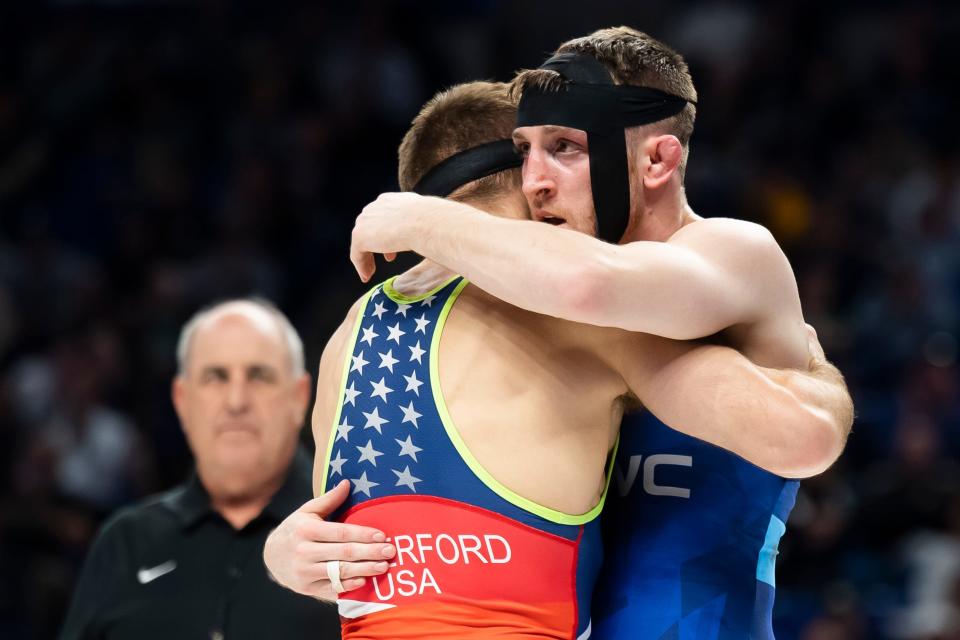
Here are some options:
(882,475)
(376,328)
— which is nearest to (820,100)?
(882,475)

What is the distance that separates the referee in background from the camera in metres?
4.54

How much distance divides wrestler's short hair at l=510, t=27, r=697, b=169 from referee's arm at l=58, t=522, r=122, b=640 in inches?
94.4

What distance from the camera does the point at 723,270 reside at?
3066 millimetres

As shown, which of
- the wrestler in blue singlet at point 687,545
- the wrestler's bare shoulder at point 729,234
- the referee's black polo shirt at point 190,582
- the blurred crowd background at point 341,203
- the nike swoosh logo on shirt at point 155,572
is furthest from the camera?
the blurred crowd background at point 341,203

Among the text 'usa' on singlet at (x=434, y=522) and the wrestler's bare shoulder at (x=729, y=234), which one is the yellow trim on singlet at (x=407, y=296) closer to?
the text 'usa' on singlet at (x=434, y=522)

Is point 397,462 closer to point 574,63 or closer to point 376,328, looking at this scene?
point 376,328

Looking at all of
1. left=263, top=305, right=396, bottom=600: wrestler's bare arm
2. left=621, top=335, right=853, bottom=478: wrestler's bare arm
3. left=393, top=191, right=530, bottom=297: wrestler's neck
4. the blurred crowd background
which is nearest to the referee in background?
left=263, top=305, right=396, bottom=600: wrestler's bare arm

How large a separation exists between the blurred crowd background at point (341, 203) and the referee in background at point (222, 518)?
289 cm

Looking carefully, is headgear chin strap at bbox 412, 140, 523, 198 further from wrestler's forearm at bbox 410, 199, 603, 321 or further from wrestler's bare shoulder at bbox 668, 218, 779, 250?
wrestler's bare shoulder at bbox 668, 218, 779, 250

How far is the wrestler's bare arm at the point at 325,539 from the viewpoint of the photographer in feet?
10.1

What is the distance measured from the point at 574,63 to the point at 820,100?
723cm

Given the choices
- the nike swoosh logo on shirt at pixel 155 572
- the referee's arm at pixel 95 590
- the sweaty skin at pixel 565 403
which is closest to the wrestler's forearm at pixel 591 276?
the sweaty skin at pixel 565 403

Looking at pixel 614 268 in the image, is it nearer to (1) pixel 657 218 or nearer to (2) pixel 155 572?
(1) pixel 657 218

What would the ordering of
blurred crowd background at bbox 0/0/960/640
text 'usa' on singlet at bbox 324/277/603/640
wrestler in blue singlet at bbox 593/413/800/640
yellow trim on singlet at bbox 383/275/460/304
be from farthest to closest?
blurred crowd background at bbox 0/0/960/640 → wrestler in blue singlet at bbox 593/413/800/640 → yellow trim on singlet at bbox 383/275/460/304 → text 'usa' on singlet at bbox 324/277/603/640
